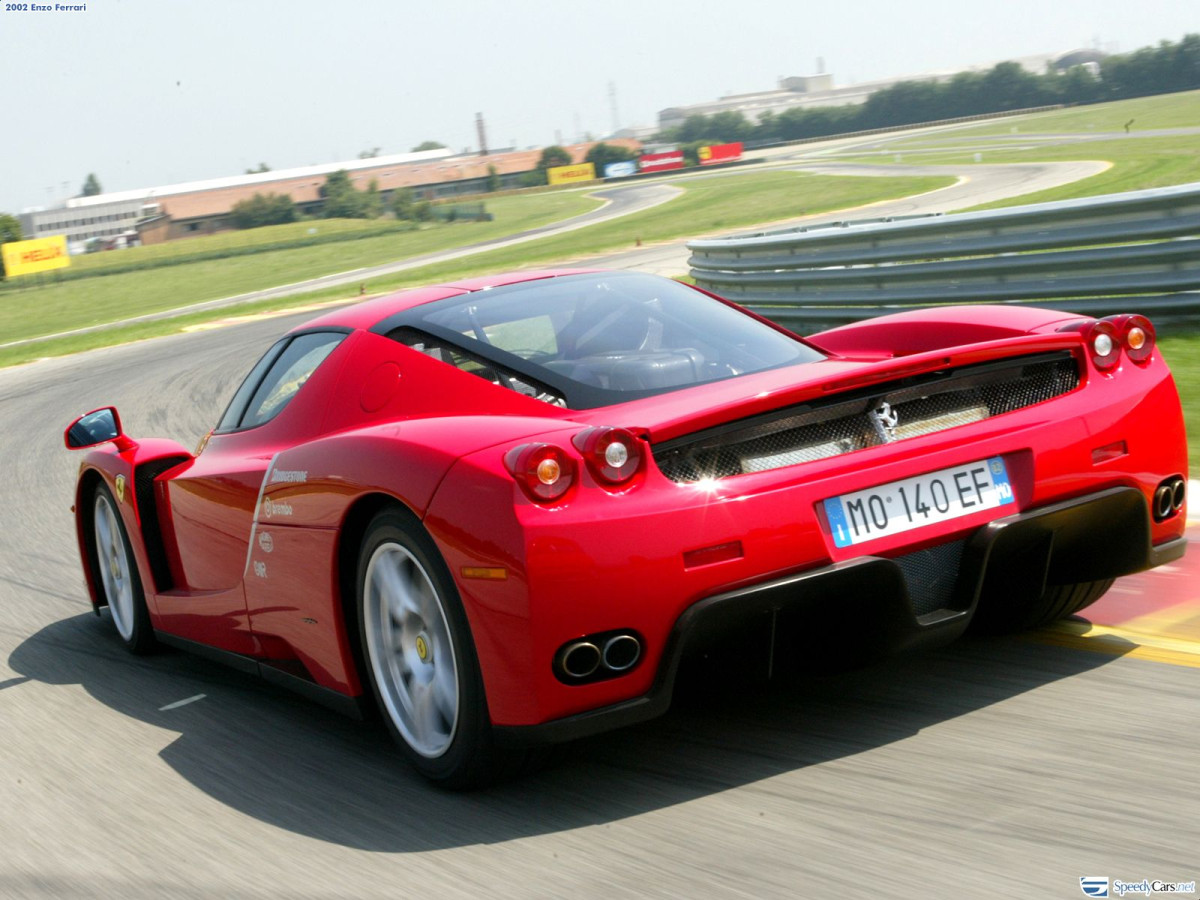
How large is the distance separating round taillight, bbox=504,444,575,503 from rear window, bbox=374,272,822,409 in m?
0.55

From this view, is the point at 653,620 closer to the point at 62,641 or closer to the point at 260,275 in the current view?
the point at 62,641

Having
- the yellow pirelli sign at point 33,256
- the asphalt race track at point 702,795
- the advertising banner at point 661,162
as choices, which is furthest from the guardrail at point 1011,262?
the advertising banner at point 661,162

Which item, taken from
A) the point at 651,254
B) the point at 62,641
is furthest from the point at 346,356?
the point at 651,254

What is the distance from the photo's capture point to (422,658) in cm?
348

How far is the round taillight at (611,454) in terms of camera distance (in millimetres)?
3041

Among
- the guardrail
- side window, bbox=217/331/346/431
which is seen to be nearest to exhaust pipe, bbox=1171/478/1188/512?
side window, bbox=217/331/346/431

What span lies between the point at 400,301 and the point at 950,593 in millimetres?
1857

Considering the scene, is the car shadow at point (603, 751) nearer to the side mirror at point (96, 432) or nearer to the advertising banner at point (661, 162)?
the side mirror at point (96, 432)

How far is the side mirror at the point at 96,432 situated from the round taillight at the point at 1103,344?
11.1ft

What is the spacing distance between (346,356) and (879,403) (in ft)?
5.16

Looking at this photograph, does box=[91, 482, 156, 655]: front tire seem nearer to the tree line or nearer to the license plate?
the license plate

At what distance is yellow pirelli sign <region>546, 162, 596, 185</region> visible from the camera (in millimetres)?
119562

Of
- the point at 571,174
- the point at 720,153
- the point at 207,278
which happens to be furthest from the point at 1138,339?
the point at 720,153

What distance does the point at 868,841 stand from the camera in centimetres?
284
